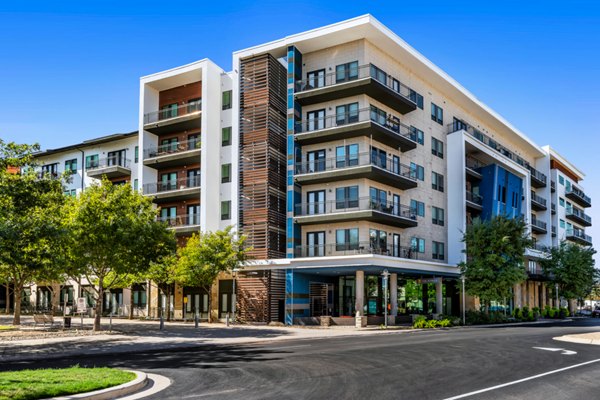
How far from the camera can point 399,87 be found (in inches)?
2057

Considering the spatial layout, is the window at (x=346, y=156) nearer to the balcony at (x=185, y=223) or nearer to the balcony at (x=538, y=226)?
the balcony at (x=185, y=223)

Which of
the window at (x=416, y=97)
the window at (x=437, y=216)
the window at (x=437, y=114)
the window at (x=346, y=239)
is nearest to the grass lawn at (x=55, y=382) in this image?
the window at (x=346, y=239)

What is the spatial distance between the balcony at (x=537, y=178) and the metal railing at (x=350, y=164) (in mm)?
35331

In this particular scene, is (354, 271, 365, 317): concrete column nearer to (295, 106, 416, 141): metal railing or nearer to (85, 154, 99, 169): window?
(295, 106, 416, 141): metal railing

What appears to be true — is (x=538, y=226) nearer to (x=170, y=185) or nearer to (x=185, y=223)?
(x=185, y=223)

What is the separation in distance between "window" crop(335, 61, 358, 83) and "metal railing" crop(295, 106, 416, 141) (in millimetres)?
2900

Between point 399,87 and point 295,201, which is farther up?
point 399,87

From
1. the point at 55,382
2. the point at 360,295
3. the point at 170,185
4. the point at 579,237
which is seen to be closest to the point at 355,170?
the point at 360,295

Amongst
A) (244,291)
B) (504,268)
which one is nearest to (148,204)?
(244,291)

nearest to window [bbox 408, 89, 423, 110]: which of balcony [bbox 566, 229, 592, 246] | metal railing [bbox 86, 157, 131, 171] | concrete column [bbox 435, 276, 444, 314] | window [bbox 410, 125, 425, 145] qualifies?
window [bbox 410, 125, 425, 145]

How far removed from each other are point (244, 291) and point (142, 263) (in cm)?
1352

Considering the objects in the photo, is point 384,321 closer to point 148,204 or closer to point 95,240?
point 148,204

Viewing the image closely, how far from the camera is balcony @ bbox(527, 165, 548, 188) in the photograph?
79481mm

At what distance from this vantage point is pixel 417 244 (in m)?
52.8
